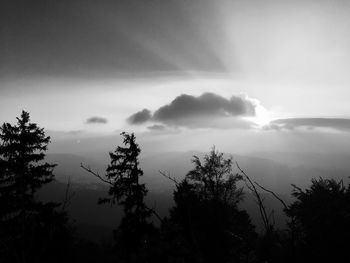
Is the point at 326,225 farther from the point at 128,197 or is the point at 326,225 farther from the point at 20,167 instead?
the point at 20,167

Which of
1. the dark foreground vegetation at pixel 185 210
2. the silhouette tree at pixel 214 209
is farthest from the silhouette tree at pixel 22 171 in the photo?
the silhouette tree at pixel 214 209

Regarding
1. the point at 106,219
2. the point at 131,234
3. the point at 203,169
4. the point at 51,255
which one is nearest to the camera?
the point at 51,255

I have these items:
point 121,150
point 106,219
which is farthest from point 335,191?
point 106,219

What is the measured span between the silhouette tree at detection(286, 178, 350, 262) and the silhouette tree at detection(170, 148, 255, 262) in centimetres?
315

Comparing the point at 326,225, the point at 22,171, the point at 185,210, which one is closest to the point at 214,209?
the point at 326,225

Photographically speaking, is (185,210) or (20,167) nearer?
(185,210)

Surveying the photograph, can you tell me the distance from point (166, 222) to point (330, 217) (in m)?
10.3

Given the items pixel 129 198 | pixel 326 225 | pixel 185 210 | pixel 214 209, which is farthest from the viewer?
pixel 129 198

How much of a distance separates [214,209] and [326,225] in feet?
19.9

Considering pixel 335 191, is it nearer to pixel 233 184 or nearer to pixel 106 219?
pixel 233 184

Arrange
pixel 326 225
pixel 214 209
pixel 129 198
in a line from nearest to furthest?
1. pixel 326 225
2. pixel 214 209
3. pixel 129 198

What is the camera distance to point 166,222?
15.1 ft

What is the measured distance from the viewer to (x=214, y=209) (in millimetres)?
15711

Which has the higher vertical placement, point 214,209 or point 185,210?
point 185,210
